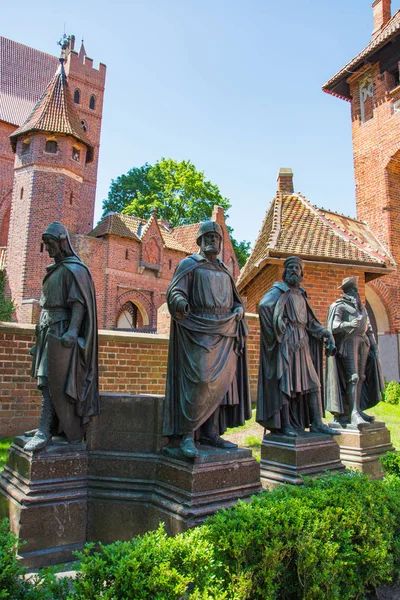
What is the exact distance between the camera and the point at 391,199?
17312mm

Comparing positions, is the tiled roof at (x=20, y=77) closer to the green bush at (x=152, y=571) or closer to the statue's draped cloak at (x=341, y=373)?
the statue's draped cloak at (x=341, y=373)

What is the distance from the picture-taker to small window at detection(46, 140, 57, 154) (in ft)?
82.3

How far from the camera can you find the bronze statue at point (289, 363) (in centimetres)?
518

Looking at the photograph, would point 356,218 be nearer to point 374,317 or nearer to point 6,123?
point 374,317

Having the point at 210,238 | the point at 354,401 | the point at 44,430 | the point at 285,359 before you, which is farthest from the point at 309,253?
the point at 44,430

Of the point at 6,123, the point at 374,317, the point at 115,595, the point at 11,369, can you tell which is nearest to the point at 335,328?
the point at 115,595

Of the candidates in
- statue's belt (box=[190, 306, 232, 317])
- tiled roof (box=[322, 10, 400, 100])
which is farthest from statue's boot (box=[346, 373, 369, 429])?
tiled roof (box=[322, 10, 400, 100])

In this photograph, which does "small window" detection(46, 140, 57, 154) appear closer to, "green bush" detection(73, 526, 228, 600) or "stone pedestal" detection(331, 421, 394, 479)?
"stone pedestal" detection(331, 421, 394, 479)

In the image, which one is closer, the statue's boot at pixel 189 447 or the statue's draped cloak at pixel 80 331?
the statue's boot at pixel 189 447

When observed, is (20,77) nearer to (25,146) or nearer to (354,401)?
(25,146)

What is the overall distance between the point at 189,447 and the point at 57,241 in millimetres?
2216

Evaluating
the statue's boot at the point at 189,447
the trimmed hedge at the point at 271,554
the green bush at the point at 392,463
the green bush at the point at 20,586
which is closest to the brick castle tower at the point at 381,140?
the green bush at the point at 392,463

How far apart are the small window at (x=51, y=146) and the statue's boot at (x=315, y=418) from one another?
23821 mm

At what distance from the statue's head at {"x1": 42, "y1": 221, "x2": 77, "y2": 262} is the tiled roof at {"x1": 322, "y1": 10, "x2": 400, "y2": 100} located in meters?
17.3
